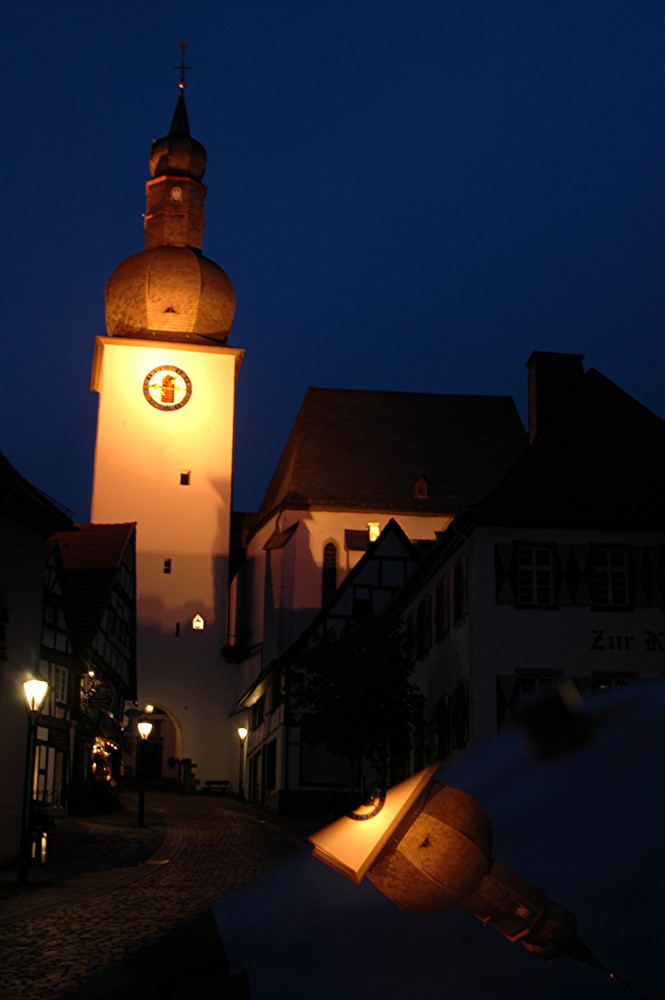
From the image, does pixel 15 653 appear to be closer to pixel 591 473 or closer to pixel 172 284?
pixel 591 473

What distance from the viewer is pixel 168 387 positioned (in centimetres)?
5669

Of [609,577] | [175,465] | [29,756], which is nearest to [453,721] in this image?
[609,577]

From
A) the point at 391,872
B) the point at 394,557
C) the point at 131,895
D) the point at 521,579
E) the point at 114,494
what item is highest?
the point at 114,494

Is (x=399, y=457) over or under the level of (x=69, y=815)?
over

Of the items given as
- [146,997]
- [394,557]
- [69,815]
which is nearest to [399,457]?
[394,557]

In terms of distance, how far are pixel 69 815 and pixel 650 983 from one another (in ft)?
88.9

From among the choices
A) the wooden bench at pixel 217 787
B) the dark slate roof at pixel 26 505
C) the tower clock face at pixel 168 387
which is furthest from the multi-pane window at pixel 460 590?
the tower clock face at pixel 168 387

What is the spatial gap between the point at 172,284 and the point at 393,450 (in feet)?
41.8

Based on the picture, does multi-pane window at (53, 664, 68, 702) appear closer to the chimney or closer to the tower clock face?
the chimney

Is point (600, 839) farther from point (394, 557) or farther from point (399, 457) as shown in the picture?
point (399, 457)

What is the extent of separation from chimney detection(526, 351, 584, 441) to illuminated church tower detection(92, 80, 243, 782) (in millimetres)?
25929

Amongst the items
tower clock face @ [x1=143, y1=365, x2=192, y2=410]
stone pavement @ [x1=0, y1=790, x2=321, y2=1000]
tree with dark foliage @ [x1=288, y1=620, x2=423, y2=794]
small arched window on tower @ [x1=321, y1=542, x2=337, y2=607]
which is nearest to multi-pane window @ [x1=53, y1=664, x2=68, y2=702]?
stone pavement @ [x1=0, y1=790, x2=321, y2=1000]

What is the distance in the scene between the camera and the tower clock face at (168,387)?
185 feet

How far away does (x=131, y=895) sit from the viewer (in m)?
13.3
